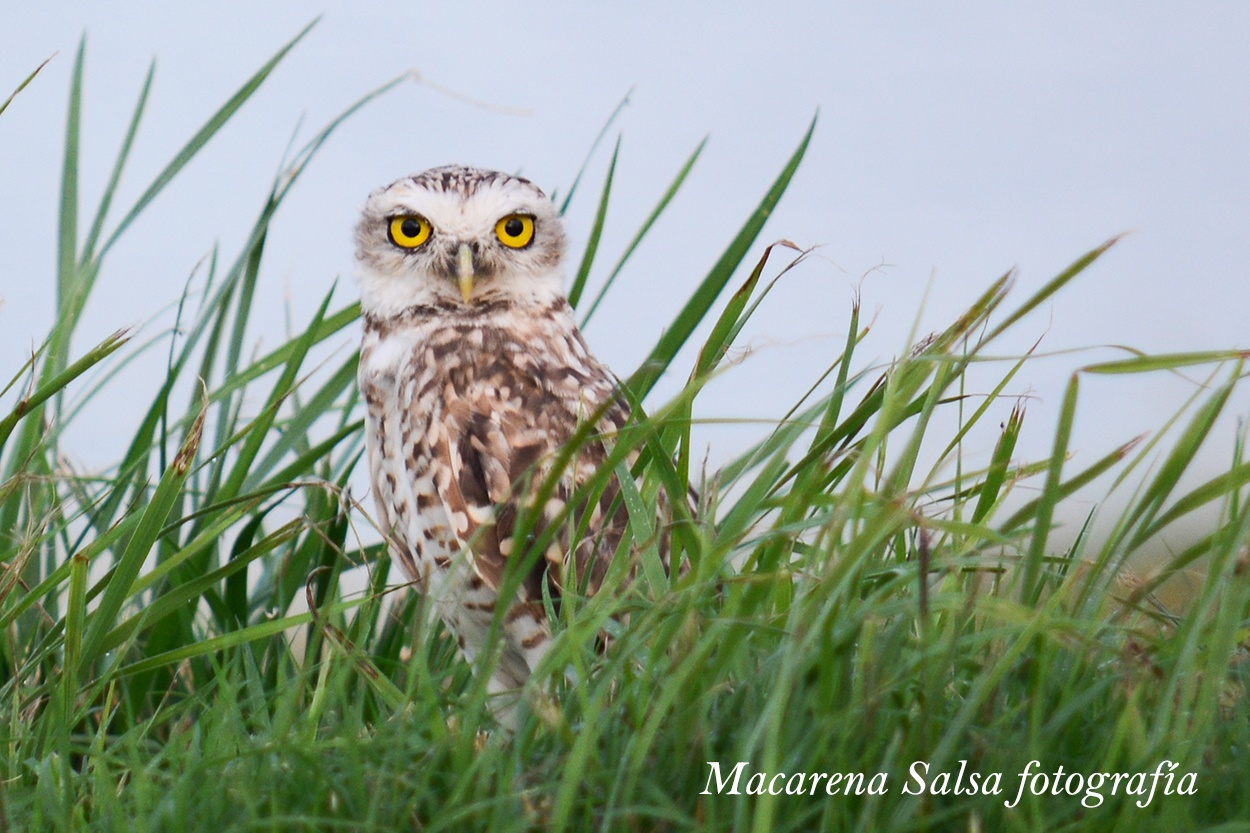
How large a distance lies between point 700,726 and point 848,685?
0.75 ft

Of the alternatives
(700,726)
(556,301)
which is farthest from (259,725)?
(556,301)

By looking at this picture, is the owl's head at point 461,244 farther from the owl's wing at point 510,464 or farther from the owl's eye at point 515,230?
the owl's wing at point 510,464

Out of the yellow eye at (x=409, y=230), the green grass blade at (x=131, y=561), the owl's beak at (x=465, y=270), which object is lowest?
the green grass blade at (x=131, y=561)

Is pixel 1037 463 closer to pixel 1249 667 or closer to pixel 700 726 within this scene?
pixel 1249 667

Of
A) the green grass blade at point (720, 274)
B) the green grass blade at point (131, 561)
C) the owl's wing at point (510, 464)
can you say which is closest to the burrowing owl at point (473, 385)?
the owl's wing at point (510, 464)

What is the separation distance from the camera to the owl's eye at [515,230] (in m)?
3.87

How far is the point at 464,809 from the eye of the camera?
1.59 metres

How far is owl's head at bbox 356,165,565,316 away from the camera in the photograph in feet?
12.4

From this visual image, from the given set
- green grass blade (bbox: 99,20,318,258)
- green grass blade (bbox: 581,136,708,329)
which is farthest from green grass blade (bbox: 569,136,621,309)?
green grass blade (bbox: 99,20,318,258)

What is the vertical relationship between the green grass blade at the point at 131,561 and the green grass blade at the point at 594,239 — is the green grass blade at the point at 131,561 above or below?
below

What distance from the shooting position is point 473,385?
334 centimetres

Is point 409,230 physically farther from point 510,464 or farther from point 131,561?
point 131,561

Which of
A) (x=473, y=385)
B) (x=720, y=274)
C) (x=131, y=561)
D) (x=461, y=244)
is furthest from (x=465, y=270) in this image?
(x=131, y=561)

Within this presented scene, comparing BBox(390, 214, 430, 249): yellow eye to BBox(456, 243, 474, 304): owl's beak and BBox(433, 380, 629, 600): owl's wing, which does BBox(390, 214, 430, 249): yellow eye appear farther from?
BBox(433, 380, 629, 600): owl's wing
